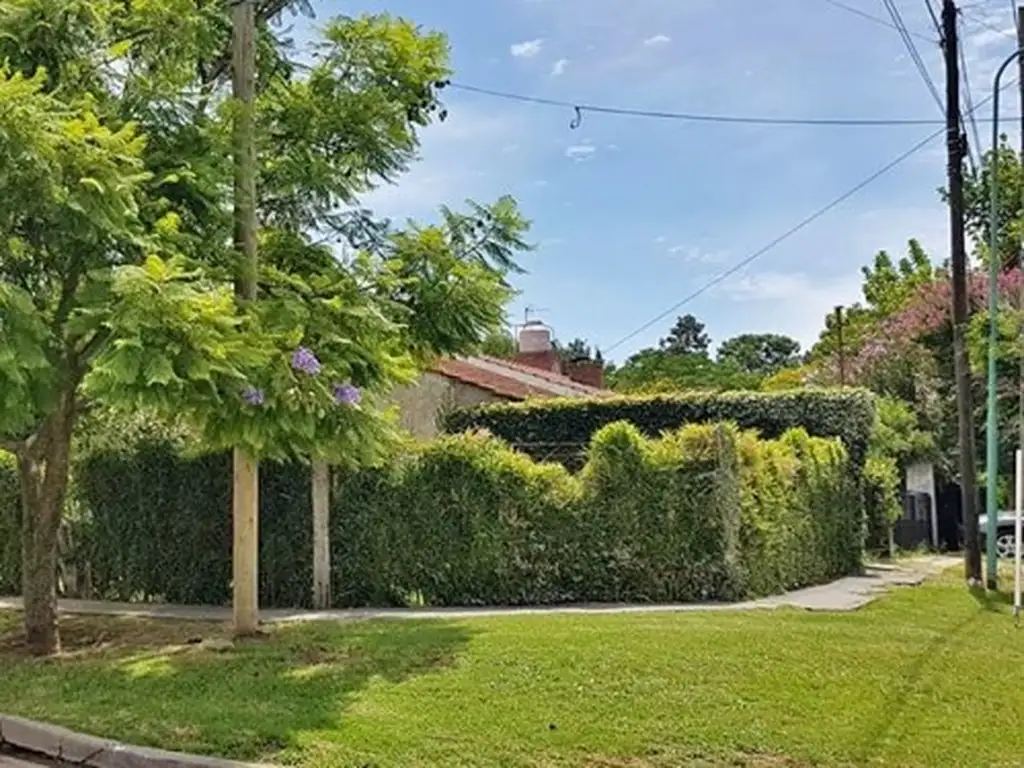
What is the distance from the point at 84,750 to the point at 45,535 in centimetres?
396

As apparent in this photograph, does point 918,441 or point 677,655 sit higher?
point 918,441

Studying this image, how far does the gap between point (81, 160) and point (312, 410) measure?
8.25 ft

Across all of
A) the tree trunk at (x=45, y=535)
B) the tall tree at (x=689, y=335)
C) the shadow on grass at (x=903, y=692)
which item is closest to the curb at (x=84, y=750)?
the tree trunk at (x=45, y=535)

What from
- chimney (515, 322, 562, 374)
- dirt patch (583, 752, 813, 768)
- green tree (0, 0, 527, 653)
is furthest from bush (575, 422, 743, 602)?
chimney (515, 322, 562, 374)

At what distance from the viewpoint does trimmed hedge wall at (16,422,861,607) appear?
1312cm

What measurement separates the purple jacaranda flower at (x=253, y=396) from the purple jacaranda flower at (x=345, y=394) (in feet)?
2.95

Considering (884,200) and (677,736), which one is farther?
(884,200)

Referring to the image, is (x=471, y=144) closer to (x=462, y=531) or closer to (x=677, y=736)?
(x=462, y=531)

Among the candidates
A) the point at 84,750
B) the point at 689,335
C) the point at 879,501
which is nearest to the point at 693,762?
the point at 84,750

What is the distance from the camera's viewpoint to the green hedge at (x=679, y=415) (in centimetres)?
1966

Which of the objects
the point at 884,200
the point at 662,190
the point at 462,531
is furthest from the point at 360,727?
the point at 884,200

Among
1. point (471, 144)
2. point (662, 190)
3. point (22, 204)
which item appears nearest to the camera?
point (22, 204)

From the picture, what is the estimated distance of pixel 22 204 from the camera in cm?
764

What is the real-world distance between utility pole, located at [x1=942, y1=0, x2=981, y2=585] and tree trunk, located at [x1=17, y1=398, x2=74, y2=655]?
1195cm
